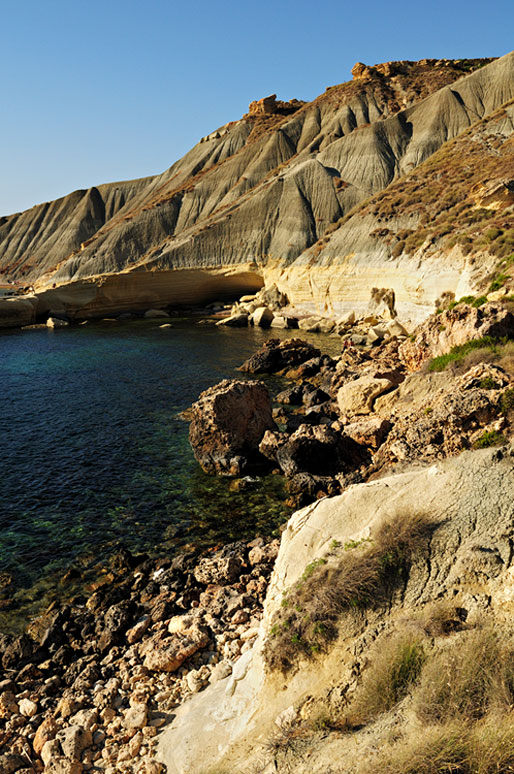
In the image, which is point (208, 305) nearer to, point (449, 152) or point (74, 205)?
point (449, 152)

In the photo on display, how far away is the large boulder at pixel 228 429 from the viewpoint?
806 inches

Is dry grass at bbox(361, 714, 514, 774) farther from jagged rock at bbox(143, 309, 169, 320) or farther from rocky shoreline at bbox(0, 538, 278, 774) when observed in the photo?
jagged rock at bbox(143, 309, 169, 320)

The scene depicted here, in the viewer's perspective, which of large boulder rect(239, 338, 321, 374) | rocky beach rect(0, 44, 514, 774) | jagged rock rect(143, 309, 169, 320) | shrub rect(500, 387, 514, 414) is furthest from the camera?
jagged rock rect(143, 309, 169, 320)

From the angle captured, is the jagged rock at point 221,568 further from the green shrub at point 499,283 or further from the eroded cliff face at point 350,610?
the green shrub at point 499,283

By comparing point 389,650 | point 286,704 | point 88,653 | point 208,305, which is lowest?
point 88,653

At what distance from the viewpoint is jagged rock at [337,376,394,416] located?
23562mm

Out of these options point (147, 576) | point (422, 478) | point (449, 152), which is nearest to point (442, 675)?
point (422, 478)

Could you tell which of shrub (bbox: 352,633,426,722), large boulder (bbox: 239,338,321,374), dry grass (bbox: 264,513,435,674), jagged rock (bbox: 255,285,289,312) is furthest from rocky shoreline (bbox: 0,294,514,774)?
jagged rock (bbox: 255,285,289,312)

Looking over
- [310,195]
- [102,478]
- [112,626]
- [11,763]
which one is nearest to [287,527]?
[112,626]

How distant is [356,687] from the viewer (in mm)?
6852

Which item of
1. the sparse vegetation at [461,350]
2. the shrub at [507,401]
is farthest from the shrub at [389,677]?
the sparse vegetation at [461,350]

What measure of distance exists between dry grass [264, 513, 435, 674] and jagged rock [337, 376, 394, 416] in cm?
1537

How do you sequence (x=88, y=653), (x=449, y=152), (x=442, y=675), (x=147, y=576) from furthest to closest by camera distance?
(x=449, y=152) < (x=147, y=576) < (x=88, y=653) < (x=442, y=675)

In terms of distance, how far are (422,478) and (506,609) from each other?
9.67ft
